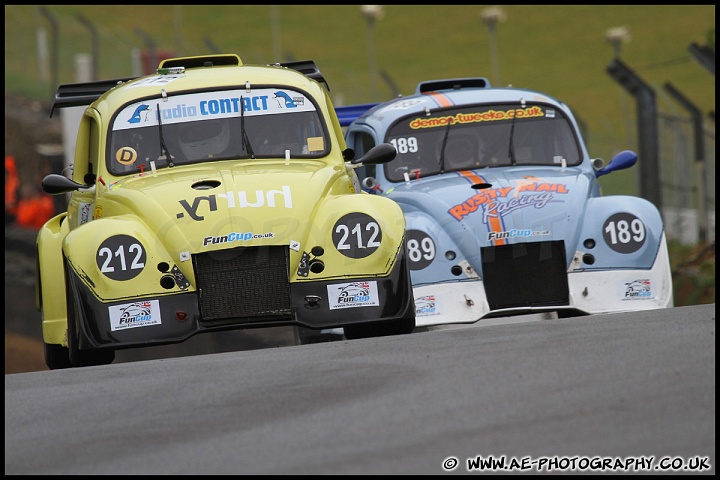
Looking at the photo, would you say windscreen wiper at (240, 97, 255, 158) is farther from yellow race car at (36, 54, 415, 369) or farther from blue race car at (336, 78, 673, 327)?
blue race car at (336, 78, 673, 327)

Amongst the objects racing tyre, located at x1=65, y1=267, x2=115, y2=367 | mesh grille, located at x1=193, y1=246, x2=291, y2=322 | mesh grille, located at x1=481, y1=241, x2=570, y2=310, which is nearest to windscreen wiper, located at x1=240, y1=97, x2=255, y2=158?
mesh grille, located at x1=193, y1=246, x2=291, y2=322

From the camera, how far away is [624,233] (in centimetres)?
987

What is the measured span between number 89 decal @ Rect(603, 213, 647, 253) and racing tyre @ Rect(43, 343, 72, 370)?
3.89 meters

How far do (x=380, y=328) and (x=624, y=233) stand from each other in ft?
7.84

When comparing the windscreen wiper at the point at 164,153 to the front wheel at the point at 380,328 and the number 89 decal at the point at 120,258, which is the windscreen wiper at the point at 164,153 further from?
the front wheel at the point at 380,328

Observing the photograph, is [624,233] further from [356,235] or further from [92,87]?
[92,87]

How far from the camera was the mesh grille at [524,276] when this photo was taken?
9578mm

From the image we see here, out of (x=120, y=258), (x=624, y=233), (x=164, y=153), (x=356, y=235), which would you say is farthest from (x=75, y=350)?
(x=624, y=233)

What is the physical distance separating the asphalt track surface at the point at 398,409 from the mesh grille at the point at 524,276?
252cm

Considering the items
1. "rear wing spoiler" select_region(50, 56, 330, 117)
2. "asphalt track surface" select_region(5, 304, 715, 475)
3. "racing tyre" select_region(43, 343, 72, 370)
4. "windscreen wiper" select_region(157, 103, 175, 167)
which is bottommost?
"racing tyre" select_region(43, 343, 72, 370)

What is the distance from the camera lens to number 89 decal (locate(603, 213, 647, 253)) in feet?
32.2

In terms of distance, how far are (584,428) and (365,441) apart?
77 cm

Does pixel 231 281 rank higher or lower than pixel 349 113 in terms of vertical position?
lower

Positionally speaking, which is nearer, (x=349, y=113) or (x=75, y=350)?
(x=75, y=350)
